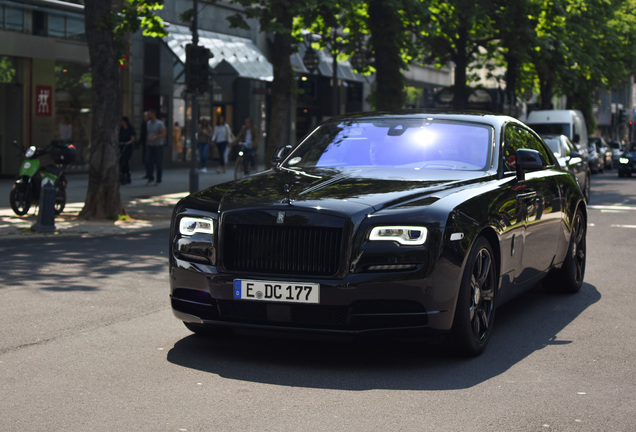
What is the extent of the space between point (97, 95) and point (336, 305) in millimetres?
11457

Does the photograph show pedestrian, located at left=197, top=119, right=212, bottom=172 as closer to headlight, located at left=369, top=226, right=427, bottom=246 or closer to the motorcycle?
the motorcycle

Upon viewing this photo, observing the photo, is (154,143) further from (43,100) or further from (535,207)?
(535,207)

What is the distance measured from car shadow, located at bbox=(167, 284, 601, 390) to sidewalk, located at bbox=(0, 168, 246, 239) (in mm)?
7828

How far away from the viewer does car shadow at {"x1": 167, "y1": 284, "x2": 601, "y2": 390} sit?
229 inches

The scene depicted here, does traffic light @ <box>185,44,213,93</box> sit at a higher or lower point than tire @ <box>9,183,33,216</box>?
higher

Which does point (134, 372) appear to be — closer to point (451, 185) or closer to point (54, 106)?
point (451, 185)

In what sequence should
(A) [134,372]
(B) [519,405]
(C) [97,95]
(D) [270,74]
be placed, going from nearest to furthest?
(B) [519,405], (A) [134,372], (C) [97,95], (D) [270,74]

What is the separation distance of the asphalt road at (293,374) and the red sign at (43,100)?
62.1 ft

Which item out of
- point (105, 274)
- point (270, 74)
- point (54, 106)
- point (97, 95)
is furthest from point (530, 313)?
point (270, 74)

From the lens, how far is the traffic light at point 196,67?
2080 cm

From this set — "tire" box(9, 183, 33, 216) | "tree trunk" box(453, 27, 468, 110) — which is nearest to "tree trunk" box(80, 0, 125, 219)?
"tire" box(9, 183, 33, 216)

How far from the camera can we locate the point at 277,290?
6.00 m

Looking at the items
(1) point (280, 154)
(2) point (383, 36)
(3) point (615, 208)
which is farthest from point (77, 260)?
(2) point (383, 36)

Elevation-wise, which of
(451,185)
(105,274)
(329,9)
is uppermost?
(329,9)
